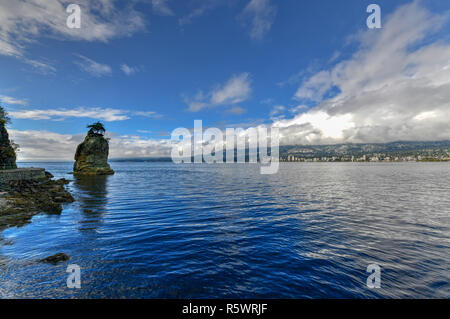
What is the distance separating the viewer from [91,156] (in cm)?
8781

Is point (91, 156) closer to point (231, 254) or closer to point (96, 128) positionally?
point (96, 128)

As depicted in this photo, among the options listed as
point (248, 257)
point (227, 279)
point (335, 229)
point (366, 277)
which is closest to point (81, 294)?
point (227, 279)

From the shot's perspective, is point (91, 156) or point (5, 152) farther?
point (91, 156)

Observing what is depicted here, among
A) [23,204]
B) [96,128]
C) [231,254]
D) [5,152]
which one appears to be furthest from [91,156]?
[231,254]

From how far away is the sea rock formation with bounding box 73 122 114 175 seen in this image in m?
87.3

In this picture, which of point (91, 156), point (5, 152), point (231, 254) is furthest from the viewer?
point (91, 156)

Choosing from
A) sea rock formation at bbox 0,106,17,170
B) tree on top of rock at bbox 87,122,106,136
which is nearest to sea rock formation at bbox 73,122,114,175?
tree on top of rock at bbox 87,122,106,136

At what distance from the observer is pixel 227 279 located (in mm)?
9141

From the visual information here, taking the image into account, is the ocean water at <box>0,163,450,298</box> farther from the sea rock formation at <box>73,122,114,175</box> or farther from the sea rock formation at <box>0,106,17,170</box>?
the sea rock formation at <box>73,122,114,175</box>

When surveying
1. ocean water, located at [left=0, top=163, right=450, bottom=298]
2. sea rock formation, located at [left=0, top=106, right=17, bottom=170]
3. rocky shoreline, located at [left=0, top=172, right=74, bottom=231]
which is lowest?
ocean water, located at [left=0, top=163, right=450, bottom=298]

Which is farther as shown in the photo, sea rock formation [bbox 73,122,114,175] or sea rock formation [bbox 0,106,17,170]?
sea rock formation [bbox 73,122,114,175]

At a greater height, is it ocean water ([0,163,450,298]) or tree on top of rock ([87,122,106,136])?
tree on top of rock ([87,122,106,136])

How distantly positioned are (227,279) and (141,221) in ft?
42.6
